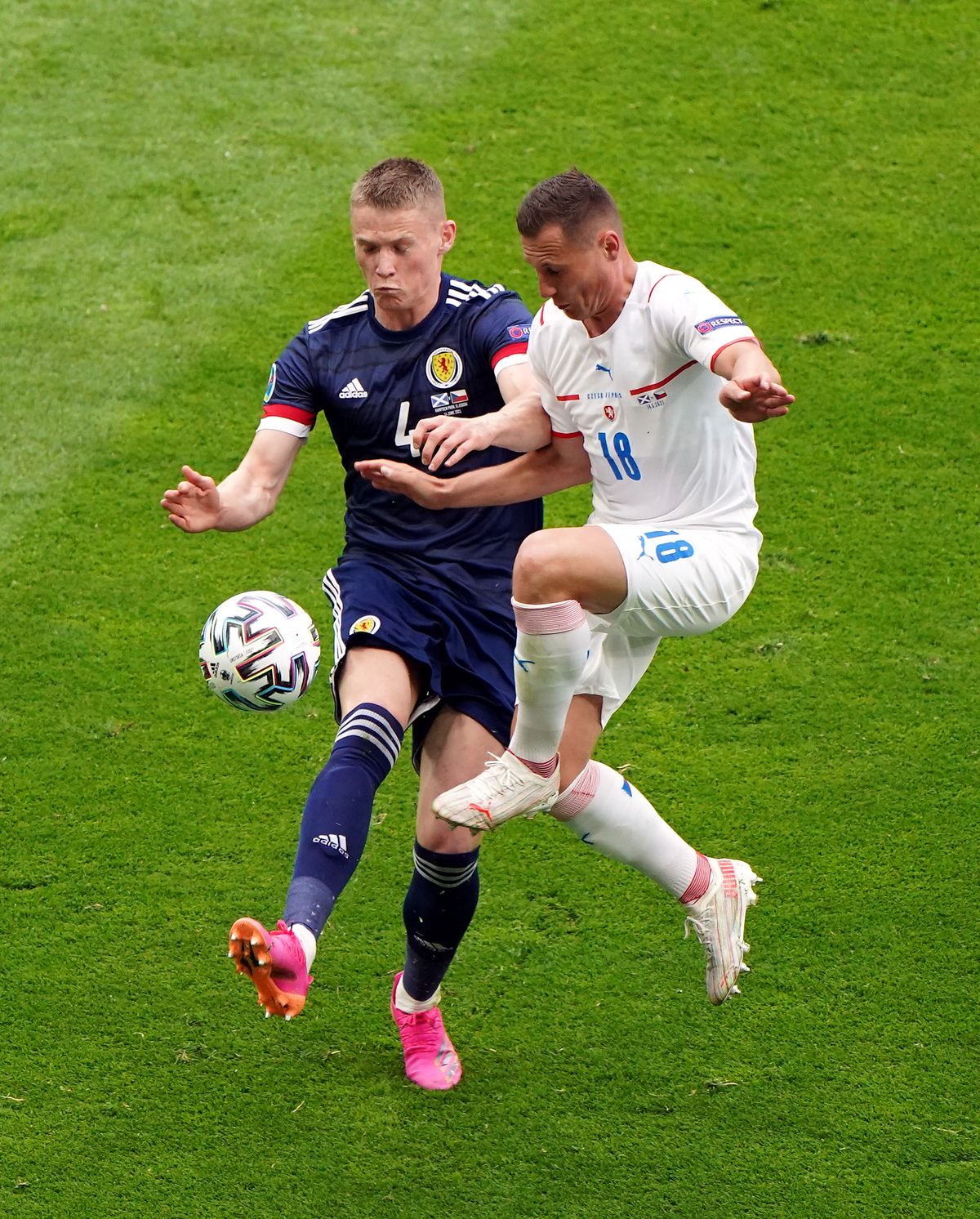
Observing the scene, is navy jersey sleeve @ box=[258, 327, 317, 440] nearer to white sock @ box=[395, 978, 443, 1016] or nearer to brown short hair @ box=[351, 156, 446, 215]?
brown short hair @ box=[351, 156, 446, 215]

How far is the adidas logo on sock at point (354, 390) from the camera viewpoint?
5.08m

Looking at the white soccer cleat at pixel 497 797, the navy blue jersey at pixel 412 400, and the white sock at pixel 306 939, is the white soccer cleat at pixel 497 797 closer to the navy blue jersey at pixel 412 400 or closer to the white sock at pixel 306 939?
the white sock at pixel 306 939

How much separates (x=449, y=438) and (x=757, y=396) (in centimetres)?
95

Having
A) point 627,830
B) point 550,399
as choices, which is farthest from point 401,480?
point 627,830

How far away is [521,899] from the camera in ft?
18.8

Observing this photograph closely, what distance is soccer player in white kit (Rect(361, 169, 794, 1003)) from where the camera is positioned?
430cm

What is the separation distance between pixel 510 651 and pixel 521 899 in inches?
45.6

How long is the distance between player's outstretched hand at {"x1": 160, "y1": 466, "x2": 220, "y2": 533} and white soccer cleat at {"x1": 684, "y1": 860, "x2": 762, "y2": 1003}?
186 cm


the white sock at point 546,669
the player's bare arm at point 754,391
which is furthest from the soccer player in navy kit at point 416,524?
the player's bare arm at point 754,391

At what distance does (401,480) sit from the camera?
452 cm

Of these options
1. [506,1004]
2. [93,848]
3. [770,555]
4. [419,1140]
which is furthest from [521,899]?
[770,555]

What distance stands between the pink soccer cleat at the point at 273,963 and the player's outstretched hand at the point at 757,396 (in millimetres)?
1675

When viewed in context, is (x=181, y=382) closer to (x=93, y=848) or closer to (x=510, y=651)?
(x=93, y=848)

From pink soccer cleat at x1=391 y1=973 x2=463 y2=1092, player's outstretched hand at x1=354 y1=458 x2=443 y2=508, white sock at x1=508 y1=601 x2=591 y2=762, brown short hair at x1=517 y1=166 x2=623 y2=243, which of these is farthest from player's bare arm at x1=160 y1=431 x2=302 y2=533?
pink soccer cleat at x1=391 y1=973 x2=463 y2=1092
